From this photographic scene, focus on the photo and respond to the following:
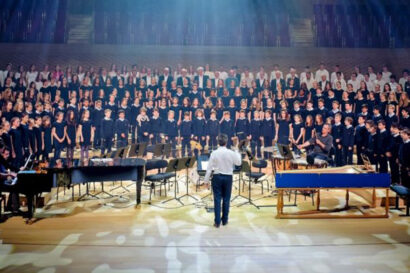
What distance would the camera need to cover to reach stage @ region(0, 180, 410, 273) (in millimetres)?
4191

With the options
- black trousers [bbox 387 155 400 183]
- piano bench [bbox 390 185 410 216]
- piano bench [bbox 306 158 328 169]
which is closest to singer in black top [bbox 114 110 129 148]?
piano bench [bbox 306 158 328 169]

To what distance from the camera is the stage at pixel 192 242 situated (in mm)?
4191

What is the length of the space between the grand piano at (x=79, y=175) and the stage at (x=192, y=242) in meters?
0.50

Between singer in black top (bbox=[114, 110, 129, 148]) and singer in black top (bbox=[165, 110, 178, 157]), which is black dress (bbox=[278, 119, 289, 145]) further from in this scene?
singer in black top (bbox=[114, 110, 129, 148])

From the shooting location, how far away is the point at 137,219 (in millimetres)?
5852

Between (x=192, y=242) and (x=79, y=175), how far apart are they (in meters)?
2.27

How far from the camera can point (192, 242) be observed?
488cm

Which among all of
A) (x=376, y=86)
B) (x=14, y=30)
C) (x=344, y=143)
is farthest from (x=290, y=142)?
(x=14, y=30)

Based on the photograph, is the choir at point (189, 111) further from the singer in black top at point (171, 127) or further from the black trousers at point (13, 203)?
the black trousers at point (13, 203)

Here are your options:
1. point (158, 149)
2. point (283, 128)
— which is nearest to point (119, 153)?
point (158, 149)

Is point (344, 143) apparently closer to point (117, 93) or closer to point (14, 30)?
point (117, 93)

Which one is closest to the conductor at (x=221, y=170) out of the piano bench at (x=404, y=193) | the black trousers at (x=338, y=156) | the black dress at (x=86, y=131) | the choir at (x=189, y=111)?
the piano bench at (x=404, y=193)

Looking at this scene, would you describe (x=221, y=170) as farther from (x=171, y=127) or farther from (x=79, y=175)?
(x=171, y=127)

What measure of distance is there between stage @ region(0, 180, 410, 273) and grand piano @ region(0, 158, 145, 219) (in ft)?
1.63
